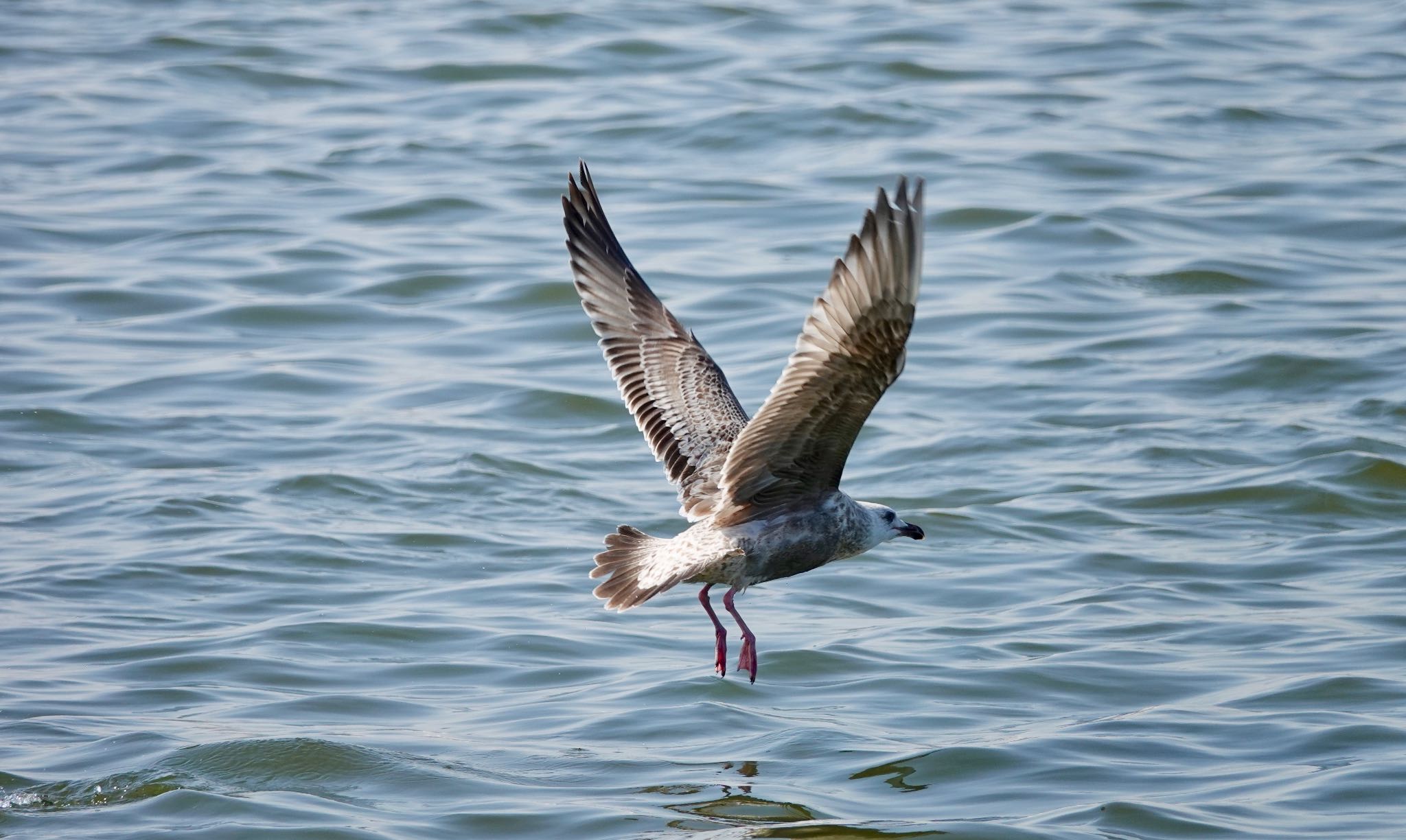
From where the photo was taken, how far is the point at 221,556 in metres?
9.59

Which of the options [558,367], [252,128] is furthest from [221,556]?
Result: [252,128]

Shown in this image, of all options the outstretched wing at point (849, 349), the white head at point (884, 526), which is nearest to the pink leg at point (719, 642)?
the white head at point (884, 526)

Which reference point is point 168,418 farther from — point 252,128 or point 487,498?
point 252,128

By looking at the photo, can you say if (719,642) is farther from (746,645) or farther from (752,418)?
(752,418)

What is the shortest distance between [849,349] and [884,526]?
152 centimetres

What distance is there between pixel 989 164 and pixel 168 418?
322 inches

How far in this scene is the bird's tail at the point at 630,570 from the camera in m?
7.09

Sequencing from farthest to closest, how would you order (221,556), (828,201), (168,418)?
(828,201) → (168,418) → (221,556)

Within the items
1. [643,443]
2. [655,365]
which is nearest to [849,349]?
[655,365]

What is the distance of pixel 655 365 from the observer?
27.6 ft

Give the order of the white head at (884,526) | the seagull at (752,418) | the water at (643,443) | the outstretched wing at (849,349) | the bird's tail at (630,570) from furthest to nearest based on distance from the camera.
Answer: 1. the white head at (884,526)
2. the water at (643,443)
3. the bird's tail at (630,570)
4. the seagull at (752,418)
5. the outstretched wing at (849,349)

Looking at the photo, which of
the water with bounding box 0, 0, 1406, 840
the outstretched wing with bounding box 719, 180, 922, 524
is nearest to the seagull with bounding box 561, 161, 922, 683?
the outstretched wing with bounding box 719, 180, 922, 524

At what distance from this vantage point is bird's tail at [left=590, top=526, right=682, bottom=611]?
7.09 meters

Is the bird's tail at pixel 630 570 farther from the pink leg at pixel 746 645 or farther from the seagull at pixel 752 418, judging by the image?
the pink leg at pixel 746 645
